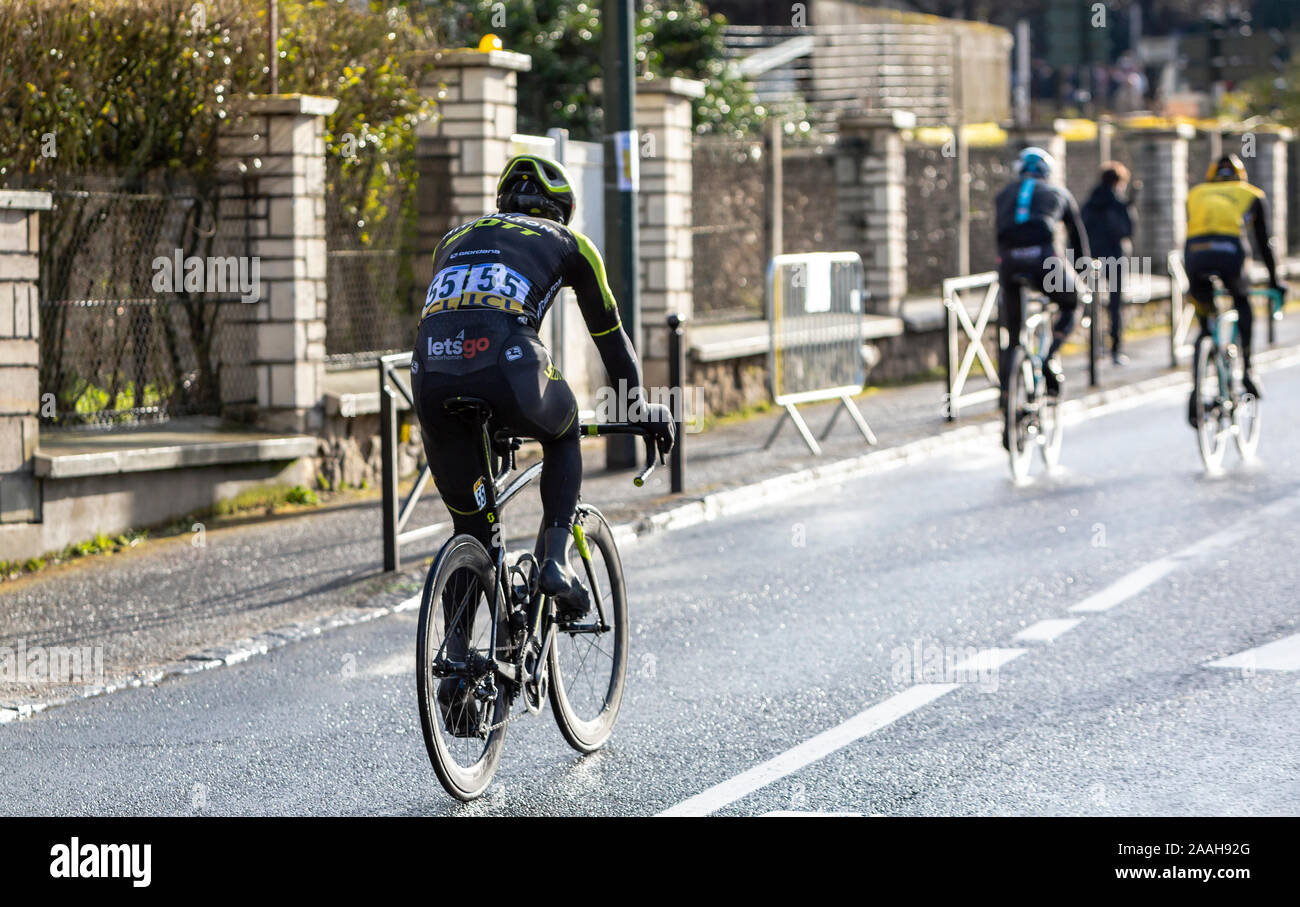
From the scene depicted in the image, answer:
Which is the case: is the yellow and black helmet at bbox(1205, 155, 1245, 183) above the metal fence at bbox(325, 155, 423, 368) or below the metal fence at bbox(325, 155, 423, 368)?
above

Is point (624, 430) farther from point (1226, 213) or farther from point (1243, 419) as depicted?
point (1243, 419)

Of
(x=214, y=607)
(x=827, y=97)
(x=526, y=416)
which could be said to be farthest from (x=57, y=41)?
(x=827, y=97)

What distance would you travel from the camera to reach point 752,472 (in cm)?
1357

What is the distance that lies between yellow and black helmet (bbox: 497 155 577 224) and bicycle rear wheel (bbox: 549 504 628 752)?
97 cm

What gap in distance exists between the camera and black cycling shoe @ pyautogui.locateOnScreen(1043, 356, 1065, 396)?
13508mm

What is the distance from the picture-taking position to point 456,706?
5844 millimetres

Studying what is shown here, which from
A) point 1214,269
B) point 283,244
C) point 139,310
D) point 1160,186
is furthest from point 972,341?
point 1160,186

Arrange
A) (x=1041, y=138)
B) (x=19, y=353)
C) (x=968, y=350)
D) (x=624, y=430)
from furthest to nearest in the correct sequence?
(x=1041, y=138) → (x=968, y=350) → (x=19, y=353) → (x=624, y=430)

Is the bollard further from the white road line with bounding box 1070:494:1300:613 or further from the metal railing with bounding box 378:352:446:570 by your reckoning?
the white road line with bounding box 1070:494:1300:613

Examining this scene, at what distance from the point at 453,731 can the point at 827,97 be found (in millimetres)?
28825

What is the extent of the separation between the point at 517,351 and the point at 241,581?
4.55 metres

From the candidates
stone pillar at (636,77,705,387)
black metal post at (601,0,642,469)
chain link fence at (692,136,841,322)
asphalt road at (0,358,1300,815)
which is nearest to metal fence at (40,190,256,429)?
black metal post at (601,0,642,469)

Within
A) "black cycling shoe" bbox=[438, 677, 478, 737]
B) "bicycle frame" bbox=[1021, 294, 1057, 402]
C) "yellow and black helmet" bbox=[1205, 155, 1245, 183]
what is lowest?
"black cycling shoe" bbox=[438, 677, 478, 737]

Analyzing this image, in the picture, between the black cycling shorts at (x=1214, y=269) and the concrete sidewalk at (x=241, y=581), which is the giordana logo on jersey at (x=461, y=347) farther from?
the black cycling shorts at (x=1214, y=269)
